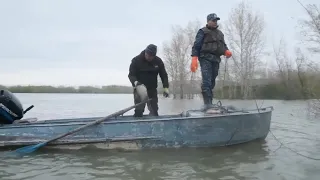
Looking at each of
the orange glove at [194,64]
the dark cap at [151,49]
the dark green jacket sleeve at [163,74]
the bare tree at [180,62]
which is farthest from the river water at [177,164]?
the bare tree at [180,62]

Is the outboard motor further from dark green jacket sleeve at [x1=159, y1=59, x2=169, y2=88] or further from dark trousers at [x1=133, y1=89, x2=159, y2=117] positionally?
dark green jacket sleeve at [x1=159, y1=59, x2=169, y2=88]

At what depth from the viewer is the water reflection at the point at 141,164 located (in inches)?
164

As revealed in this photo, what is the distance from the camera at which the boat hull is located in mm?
5457

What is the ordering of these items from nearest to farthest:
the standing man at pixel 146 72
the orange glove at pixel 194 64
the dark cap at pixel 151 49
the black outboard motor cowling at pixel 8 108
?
the orange glove at pixel 194 64, the black outboard motor cowling at pixel 8 108, the dark cap at pixel 151 49, the standing man at pixel 146 72

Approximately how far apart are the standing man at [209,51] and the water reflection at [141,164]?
1067 mm

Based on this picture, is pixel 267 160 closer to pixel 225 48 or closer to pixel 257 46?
pixel 225 48

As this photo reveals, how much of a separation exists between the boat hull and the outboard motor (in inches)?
15.0

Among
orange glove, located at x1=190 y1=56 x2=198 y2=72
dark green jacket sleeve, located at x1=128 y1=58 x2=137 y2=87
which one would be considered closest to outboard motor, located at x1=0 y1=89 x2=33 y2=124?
dark green jacket sleeve, located at x1=128 y1=58 x2=137 y2=87

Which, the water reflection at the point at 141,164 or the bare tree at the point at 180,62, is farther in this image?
the bare tree at the point at 180,62

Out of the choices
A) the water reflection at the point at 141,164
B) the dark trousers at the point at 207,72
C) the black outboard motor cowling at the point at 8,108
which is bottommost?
the water reflection at the point at 141,164

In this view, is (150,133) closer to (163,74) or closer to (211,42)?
(163,74)

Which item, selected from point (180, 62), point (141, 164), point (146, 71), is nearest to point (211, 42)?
point (146, 71)

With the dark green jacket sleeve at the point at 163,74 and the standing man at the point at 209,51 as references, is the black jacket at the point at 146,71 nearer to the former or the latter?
the dark green jacket sleeve at the point at 163,74

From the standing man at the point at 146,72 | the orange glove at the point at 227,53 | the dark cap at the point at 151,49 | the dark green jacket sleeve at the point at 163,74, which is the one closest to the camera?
the orange glove at the point at 227,53
